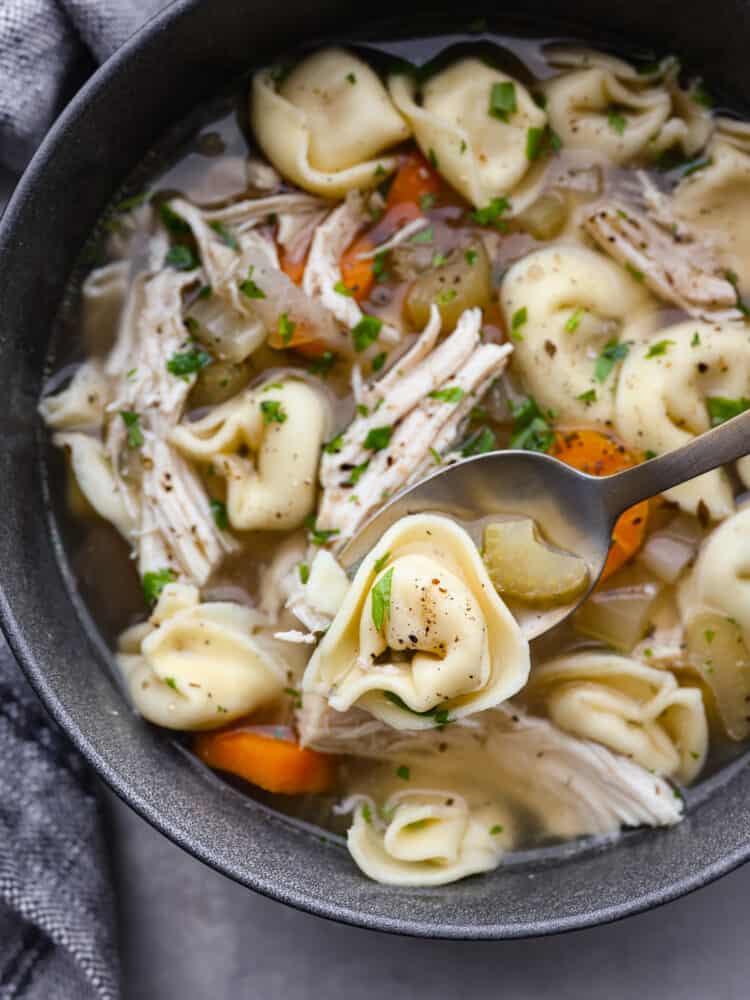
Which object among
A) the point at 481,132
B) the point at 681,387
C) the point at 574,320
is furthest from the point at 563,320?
the point at 481,132

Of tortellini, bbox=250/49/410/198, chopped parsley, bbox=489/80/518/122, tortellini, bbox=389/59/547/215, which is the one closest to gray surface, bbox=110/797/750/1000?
tortellini, bbox=250/49/410/198

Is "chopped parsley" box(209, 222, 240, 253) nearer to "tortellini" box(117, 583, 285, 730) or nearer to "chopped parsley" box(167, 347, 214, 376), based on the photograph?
"chopped parsley" box(167, 347, 214, 376)

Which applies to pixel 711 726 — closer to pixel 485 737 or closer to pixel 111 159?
pixel 485 737

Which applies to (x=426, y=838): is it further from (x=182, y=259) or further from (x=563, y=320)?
(x=182, y=259)

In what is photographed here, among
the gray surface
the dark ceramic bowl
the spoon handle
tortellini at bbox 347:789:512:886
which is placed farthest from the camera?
the gray surface

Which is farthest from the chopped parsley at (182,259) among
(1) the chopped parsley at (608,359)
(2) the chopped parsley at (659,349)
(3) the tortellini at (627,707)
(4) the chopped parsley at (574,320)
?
(3) the tortellini at (627,707)

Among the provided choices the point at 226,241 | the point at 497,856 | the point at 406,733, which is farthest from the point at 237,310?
the point at 497,856
